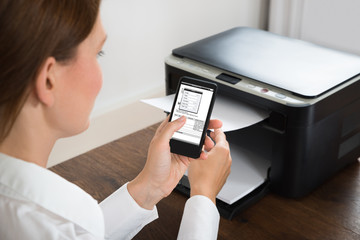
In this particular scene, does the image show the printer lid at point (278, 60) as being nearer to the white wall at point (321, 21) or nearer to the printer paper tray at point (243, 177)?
the printer paper tray at point (243, 177)

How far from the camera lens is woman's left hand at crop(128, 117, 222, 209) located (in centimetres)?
86

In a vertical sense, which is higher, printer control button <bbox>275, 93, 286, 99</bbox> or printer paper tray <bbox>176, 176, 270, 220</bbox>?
printer control button <bbox>275, 93, 286, 99</bbox>

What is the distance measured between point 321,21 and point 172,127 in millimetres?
1008

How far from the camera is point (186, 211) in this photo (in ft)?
2.73

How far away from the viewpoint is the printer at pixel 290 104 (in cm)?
98

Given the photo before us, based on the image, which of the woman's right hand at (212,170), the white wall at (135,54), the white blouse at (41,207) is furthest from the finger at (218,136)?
the white wall at (135,54)

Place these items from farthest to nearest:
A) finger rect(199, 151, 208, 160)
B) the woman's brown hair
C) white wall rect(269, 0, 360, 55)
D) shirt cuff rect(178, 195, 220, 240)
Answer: white wall rect(269, 0, 360, 55)
finger rect(199, 151, 208, 160)
shirt cuff rect(178, 195, 220, 240)
the woman's brown hair

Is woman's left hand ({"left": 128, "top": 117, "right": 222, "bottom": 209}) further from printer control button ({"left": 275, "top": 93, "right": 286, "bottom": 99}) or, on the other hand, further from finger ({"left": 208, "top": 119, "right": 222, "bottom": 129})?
printer control button ({"left": 275, "top": 93, "right": 286, "bottom": 99})

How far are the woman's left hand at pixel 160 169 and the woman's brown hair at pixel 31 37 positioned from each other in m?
0.30

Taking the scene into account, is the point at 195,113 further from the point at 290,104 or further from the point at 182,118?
the point at 290,104

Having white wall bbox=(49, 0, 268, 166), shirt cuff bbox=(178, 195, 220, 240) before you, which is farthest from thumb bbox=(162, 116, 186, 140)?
white wall bbox=(49, 0, 268, 166)

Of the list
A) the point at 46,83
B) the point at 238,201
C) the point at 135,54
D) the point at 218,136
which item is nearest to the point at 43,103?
the point at 46,83

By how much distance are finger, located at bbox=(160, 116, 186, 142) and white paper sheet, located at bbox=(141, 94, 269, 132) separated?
153mm

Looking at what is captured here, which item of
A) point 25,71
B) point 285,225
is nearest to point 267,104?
point 285,225
